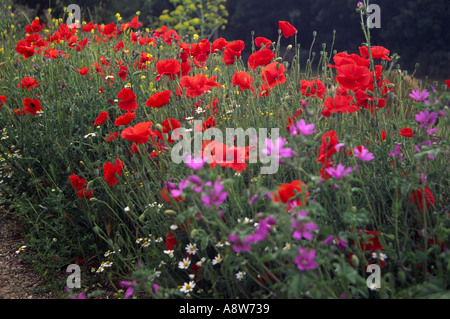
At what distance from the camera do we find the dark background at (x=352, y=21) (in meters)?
10.1

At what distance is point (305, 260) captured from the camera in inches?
50.9

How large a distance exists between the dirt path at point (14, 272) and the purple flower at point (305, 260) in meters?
1.50

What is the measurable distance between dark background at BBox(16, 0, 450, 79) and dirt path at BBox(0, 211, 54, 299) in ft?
23.0

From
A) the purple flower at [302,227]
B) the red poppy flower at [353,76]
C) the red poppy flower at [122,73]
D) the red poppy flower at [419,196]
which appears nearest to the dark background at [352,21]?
the red poppy flower at [122,73]

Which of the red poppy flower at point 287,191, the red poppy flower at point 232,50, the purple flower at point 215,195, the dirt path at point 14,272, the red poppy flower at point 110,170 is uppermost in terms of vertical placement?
the red poppy flower at point 232,50

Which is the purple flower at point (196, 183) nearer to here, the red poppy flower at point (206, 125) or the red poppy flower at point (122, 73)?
the red poppy flower at point (206, 125)

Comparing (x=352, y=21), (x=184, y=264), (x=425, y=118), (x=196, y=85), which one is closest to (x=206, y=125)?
(x=196, y=85)

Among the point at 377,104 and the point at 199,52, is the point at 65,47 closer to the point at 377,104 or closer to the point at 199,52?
the point at 199,52

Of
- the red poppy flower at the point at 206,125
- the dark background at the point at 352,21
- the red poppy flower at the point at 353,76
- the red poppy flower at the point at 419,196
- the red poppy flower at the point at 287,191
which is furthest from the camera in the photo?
the dark background at the point at 352,21

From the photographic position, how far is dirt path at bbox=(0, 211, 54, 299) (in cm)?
227

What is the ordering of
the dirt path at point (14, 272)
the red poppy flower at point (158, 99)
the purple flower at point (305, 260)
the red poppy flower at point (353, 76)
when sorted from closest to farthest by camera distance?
the purple flower at point (305, 260)
the red poppy flower at point (353, 76)
the red poppy flower at point (158, 99)
the dirt path at point (14, 272)

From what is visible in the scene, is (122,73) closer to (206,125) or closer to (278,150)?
(206,125)

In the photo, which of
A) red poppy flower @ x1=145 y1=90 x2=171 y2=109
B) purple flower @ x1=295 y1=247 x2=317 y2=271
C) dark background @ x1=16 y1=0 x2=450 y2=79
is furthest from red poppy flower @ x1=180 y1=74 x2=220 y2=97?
dark background @ x1=16 y1=0 x2=450 y2=79

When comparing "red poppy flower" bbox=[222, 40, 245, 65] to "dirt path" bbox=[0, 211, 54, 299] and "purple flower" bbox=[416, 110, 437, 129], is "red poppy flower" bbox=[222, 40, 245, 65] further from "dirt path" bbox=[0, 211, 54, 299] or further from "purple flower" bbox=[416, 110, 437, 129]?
"dirt path" bbox=[0, 211, 54, 299]
